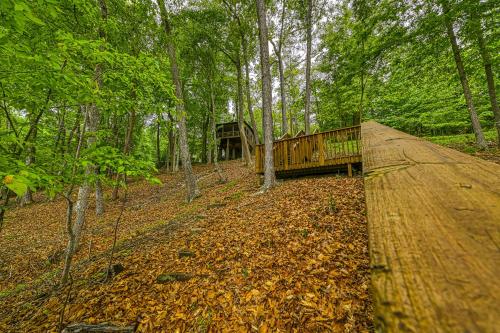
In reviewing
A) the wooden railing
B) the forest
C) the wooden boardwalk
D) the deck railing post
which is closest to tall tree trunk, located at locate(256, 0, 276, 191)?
the forest

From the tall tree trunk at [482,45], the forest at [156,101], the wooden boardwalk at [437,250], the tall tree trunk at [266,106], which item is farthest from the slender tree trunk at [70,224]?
the tall tree trunk at [482,45]

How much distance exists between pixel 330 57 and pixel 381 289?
52.9 feet

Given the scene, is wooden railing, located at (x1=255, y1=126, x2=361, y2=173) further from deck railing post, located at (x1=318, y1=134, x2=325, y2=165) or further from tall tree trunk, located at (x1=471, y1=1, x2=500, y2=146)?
tall tree trunk, located at (x1=471, y1=1, x2=500, y2=146)

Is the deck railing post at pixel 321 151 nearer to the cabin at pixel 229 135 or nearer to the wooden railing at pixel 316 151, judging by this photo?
the wooden railing at pixel 316 151

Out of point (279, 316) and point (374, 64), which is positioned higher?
Answer: point (374, 64)

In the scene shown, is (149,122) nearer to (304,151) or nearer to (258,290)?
(304,151)

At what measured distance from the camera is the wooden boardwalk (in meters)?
0.38

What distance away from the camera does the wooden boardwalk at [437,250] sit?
0.38 meters

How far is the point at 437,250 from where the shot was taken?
0.54 meters

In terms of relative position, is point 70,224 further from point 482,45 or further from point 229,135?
point 229,135

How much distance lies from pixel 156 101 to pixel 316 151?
619 cm

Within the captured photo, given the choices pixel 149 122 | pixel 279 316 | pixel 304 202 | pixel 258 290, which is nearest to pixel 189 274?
pixel 258 290

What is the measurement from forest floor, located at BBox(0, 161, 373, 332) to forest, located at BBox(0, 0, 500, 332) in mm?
42

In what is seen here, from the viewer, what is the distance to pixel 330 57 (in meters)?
14.0
